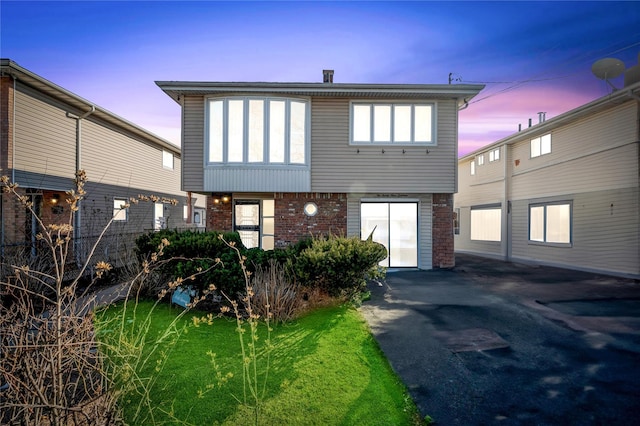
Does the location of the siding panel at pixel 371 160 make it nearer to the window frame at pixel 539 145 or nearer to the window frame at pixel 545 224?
the window frame at pixel 545 224

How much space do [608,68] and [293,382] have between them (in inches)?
564

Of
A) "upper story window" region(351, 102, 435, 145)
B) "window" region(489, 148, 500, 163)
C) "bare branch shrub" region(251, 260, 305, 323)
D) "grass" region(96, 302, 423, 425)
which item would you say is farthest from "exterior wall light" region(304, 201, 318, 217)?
"window" region(489, 148, 500, 163)

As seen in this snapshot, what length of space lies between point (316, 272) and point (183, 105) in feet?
29.1

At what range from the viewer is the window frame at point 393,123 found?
1201 cm

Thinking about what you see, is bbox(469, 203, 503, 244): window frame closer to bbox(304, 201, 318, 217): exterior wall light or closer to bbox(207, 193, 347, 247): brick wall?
bbox(207, 193, 347, 247): brick wall

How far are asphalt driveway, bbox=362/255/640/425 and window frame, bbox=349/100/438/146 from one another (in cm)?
530

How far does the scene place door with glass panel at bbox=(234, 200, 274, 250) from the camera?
12.9 metres

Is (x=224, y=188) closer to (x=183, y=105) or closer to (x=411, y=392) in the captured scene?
(x=183, y=105)

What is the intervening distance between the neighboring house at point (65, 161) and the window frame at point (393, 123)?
7197 millimetres

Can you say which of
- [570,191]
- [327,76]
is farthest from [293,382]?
[570,191]

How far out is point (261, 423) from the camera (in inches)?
126

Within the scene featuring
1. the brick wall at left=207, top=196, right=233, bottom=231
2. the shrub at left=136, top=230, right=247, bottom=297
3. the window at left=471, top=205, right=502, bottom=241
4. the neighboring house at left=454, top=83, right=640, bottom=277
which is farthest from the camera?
the window at left=471, top=205, right=502, bottom=241


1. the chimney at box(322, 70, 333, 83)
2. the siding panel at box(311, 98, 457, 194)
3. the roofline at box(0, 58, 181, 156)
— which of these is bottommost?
the siding panel at box(311, 98, 457, 194)

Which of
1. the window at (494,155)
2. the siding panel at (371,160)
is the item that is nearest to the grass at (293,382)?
the siding panel at (371,160)
